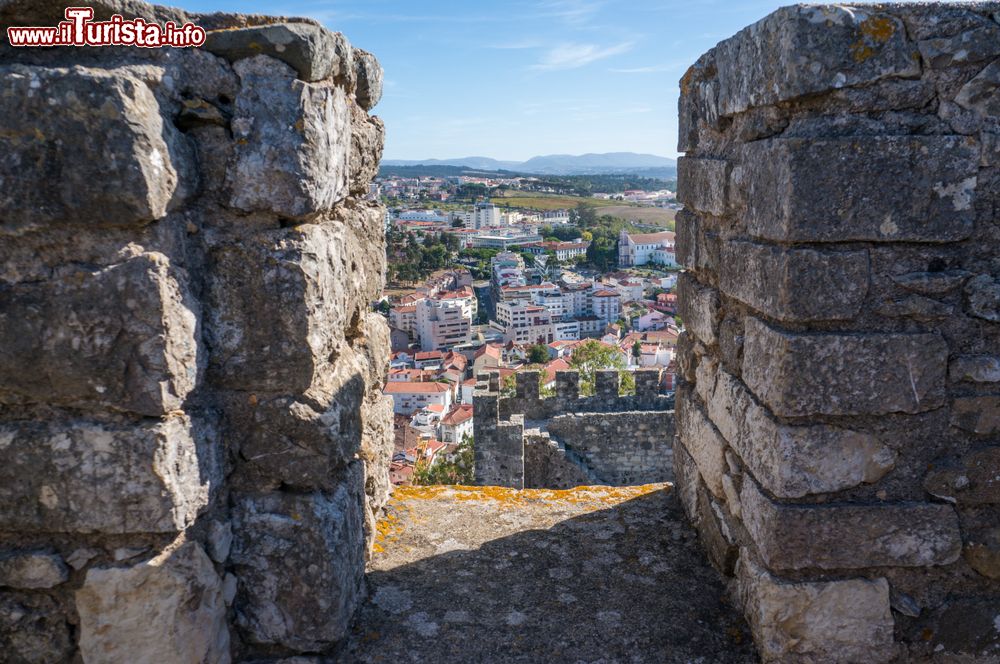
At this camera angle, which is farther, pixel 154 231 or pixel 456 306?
pixel 456 306

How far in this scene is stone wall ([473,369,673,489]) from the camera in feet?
32.6

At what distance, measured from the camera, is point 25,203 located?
1781 mm

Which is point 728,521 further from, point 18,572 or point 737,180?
point 18,572

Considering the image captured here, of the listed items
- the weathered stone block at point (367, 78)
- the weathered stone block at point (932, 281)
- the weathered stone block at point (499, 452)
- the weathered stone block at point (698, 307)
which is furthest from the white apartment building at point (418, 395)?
the weathered stone block at point (932, 281)

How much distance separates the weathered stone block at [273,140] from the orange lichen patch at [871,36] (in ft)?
4.64

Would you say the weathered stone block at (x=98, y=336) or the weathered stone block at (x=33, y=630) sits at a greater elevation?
the weathered stone block at (x=98, y=336)

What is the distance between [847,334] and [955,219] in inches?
15.4

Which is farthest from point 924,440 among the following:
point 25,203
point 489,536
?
point 25,203

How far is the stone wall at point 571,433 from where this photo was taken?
993 centimetres

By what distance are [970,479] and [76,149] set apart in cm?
242

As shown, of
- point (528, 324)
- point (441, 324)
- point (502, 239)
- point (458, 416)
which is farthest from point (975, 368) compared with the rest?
point (502, 239)

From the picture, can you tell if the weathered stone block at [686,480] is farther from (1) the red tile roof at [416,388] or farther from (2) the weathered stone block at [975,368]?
(1) the red tile roof at [416,388]

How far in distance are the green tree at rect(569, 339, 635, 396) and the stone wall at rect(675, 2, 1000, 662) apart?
9975mm

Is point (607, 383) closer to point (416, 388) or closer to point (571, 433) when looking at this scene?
point (571, 433)
